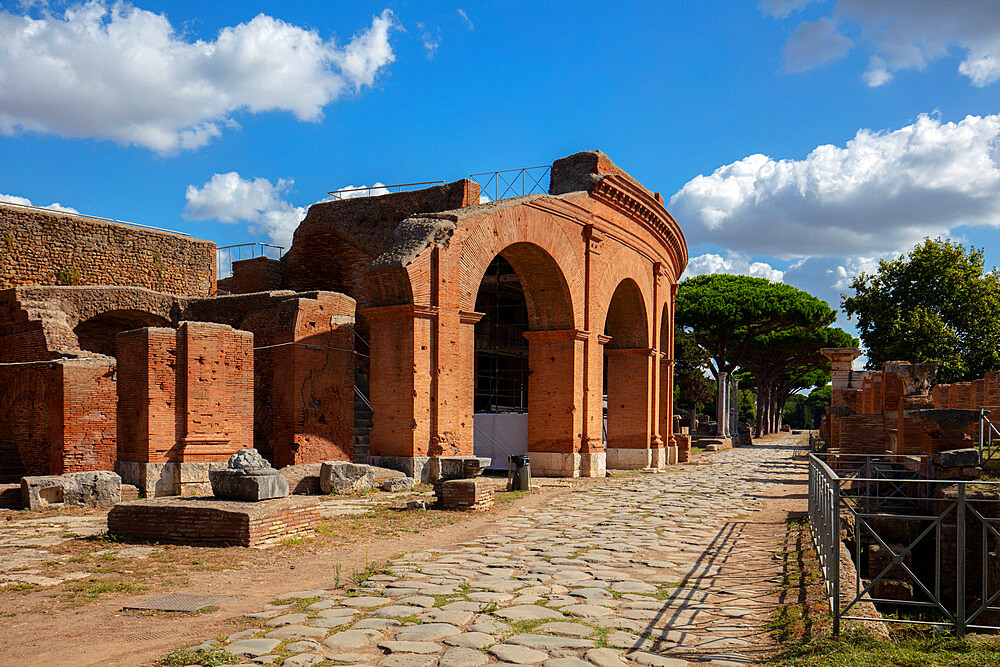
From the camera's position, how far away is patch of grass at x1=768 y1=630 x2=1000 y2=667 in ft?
12.5

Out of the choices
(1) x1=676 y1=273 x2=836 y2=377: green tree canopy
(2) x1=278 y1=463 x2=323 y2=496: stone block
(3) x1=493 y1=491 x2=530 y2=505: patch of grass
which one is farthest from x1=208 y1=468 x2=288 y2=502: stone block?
(1) x1=676 y1=273 x2=836 y2=377: green tree canopy

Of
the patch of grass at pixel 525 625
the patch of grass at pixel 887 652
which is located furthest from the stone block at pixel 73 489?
the patch of grass at pixel 887 652

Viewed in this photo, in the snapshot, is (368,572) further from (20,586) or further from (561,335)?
(561,335)

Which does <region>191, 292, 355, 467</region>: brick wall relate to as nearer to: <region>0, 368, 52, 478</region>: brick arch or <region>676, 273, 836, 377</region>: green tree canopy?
<region>0, 368, 52, 478</region>: brick arch

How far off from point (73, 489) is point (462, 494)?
5.17 meters

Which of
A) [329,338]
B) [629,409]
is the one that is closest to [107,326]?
[329,338]

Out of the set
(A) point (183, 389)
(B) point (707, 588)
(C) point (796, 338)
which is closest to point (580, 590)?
(B) point (707, 588)

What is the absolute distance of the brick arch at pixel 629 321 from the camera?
2044 centimetres

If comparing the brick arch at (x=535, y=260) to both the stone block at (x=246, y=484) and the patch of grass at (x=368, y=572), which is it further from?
the patch of grass at (x=368, y=572)

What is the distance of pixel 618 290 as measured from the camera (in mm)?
20281

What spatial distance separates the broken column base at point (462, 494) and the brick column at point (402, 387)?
232 centimetres

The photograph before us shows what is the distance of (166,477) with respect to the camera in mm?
Result: 10938

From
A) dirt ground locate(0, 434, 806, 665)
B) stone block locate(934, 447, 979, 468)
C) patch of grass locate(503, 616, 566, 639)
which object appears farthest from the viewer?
stone block locate(934, 447, 979, 468)

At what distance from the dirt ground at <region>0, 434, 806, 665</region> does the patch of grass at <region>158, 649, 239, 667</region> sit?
0.15 metres
